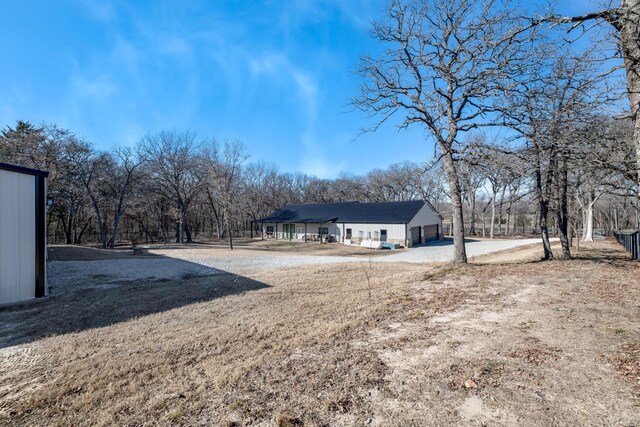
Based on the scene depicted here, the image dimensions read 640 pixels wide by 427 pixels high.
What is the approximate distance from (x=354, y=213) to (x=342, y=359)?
3312 centimetres

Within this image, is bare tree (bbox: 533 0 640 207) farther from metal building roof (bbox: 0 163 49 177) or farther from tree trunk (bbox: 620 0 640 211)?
metal building roof (bbox: 0 163 49 177)

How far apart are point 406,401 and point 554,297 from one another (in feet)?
17.4

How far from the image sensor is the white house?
106ft

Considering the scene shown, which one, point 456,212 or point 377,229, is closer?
point 456,212

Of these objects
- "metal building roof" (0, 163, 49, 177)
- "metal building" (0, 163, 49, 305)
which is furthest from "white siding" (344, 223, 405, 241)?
"metal building roof" (0, 163, 49, 177)

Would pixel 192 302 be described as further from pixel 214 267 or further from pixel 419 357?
pixel 214 267

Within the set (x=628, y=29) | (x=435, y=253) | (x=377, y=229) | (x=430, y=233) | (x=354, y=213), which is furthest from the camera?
(x=354, y=213)

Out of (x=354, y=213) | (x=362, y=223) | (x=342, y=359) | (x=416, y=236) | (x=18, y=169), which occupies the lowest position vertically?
(x=342, y=359)

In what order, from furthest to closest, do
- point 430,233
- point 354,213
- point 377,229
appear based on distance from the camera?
point 354,213, point 430,233, point 377,229

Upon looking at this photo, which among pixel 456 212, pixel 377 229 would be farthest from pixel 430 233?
pixel 456 212

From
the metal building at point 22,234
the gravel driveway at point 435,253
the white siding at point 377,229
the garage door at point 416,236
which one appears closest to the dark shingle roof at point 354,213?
the white siding at point 377,229

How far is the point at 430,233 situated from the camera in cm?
3650

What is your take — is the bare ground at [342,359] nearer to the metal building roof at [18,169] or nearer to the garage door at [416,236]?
the metal building roof at [18,169]

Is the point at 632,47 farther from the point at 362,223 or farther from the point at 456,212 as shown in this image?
the point at 362,223
